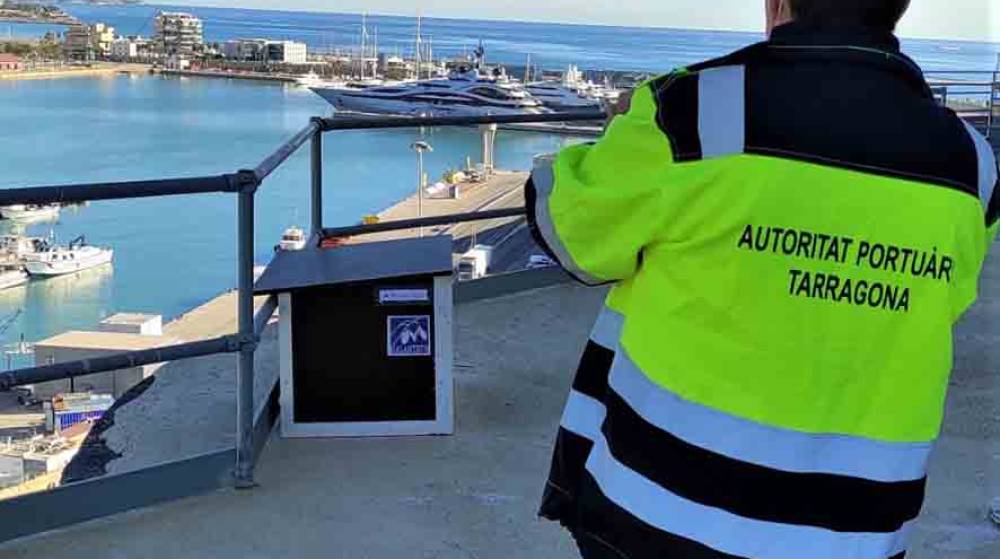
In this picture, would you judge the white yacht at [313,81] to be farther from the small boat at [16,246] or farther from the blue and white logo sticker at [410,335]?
the blue and white logo sticker at [410,335]

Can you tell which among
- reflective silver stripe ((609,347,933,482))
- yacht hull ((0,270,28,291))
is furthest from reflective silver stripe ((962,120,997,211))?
yacht hull ((0,270,28,291))

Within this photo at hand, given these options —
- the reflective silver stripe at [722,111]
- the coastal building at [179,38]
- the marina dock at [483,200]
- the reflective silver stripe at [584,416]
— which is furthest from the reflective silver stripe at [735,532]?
the coastal building at [179,38]

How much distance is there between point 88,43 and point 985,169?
8508 cm

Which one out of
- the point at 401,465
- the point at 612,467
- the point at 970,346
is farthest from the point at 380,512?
the point at 970,346

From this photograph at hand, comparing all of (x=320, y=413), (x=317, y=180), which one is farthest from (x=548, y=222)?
(x=317, y=180)

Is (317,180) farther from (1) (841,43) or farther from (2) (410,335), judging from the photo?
(1) (841,43)

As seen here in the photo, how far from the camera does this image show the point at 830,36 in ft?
4.34

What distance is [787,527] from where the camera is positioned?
1357 mm

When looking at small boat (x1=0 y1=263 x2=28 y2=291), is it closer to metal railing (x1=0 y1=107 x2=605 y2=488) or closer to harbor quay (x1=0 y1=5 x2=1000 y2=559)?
harbor quay (x1=0 y1=5 x2=1000 y2=559)

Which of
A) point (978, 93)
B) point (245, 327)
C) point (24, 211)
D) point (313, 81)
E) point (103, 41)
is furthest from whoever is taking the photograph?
point (103, 41)

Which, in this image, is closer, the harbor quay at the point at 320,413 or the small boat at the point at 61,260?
the harbor quay at the point at 320,413

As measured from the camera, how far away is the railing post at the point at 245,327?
3.36 metres

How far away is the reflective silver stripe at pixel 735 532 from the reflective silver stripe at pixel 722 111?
389mm

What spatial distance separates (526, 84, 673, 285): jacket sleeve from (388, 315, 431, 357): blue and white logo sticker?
2.50 meters
